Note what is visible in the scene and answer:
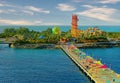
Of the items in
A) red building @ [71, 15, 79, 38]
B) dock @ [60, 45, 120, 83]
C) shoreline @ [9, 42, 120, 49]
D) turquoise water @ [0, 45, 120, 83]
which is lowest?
shoreline @ [9, 42, 120, 49]

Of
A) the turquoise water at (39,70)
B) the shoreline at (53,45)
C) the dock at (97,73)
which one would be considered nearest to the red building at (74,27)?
the shoreline at (53,45)

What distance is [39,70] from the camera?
74062mm

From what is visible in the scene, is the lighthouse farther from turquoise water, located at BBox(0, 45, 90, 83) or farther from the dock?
the dock

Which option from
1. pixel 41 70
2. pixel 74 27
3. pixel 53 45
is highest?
pixel 74 27

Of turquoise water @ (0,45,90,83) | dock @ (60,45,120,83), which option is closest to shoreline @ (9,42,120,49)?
turquoise water @ (0,45,90,83)

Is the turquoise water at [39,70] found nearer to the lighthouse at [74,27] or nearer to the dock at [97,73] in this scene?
the dock at [97,73]

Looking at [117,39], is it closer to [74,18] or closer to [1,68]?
[74,18]

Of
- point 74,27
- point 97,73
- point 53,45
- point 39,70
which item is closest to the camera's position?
point 97,73

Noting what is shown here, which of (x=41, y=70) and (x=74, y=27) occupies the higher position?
(x=74, y=27)

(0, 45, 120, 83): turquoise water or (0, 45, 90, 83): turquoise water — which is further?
(0, 45, 120, 83): turquoise water

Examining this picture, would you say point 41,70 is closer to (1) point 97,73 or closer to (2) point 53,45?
(1) point 97,73

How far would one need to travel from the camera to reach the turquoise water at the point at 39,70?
6365cm

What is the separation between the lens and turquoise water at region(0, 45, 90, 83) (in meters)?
63.7

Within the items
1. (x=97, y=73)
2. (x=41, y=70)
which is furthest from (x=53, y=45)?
(x=97, y=73)
